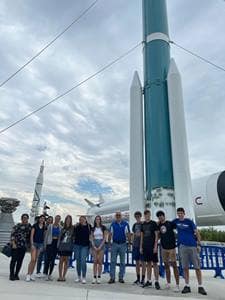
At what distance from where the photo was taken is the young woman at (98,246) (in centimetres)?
602

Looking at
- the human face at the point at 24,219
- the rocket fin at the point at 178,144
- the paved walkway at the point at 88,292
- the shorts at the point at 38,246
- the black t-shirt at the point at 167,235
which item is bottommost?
the paved walkway at the point at 88,292

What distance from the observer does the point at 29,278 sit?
19.2ft

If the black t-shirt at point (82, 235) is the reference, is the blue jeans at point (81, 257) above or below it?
below

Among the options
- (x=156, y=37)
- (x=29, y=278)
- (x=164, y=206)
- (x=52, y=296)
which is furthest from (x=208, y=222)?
(x=52, y=296)

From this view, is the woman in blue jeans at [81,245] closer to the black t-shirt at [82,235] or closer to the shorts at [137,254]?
the black t-shirt at [82,235]

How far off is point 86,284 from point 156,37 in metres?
10.1

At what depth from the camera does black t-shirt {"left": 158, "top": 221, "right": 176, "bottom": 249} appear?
5613 millimetres

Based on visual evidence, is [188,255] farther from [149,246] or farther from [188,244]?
[149,246]

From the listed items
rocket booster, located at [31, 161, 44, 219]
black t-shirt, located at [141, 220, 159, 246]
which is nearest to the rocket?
rocket booster, located at [31, 161, 44, 219]

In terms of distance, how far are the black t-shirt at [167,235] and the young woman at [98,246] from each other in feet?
4.22

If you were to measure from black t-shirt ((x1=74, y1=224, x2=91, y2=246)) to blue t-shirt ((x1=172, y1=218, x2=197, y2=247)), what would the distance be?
1.86 metres

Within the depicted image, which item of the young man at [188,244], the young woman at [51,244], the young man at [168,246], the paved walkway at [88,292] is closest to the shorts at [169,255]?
the young man at [168,246]

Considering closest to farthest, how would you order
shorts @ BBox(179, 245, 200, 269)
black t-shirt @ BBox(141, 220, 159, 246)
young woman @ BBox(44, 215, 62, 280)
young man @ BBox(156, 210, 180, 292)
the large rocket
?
shorts @ BBox(179, 245, 200, 269), young man @ BBox(156, 210, 180, 292), black t-shirt @ BBox(141, 220, 159, 246), young woman @ BBox(44, 215, 62, 280), the large rocket

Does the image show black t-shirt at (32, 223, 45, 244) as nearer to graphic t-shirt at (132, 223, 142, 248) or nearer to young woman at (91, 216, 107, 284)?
young woman at (91, 216, 107, 284)
